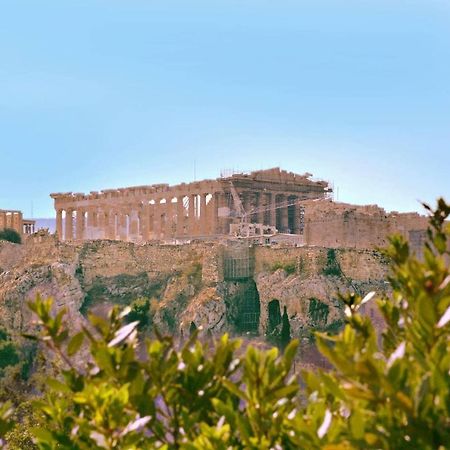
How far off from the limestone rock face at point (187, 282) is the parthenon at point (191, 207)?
3216 mm

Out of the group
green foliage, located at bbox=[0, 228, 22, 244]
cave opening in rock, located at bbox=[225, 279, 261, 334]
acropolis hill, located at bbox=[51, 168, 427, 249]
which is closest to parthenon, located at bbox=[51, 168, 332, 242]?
acropolis hill, located at bbox=[51, 168, 427, 249]

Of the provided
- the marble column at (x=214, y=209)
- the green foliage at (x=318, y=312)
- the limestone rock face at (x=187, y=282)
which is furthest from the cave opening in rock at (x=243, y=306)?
the marble column at (x=214, y=209)

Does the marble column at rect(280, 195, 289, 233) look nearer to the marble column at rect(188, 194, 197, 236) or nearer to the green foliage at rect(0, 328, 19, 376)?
the marble column at rect(188, 194, 197, 236)

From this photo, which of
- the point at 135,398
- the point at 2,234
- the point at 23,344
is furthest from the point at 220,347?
the point at 2,234

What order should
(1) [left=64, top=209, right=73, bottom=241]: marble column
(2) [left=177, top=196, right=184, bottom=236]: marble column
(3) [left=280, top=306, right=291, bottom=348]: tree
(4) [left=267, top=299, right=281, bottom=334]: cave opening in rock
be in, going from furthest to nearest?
(1) [left=64, top=209, right=73, bottom=241]: marble column
(2) [left=177, top=196, right=184, bottom=236]: marble column
(4) [left=267, top=299, right=281, bottom=334]: cave opening in rock
(3) [left=280, top=306, right=291, bottom=348]: tree

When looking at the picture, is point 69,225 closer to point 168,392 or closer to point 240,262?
point 240,262

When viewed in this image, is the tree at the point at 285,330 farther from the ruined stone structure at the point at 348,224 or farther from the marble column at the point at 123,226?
the marble column at the point at 123,226

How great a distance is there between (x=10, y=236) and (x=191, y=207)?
12.4m

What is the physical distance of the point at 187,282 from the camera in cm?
4991

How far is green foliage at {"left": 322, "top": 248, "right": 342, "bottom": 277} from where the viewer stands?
4594 centimetres

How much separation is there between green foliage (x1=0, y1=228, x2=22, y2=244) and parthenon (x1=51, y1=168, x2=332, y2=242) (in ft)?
7.49

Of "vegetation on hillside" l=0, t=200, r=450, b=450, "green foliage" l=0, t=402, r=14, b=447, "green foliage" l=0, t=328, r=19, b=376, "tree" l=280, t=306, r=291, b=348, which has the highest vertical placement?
"vegetation on hillside" l=0, t=200, r=450, b=450

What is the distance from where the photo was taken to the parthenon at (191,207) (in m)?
52.5

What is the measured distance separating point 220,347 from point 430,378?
55.2 inches
